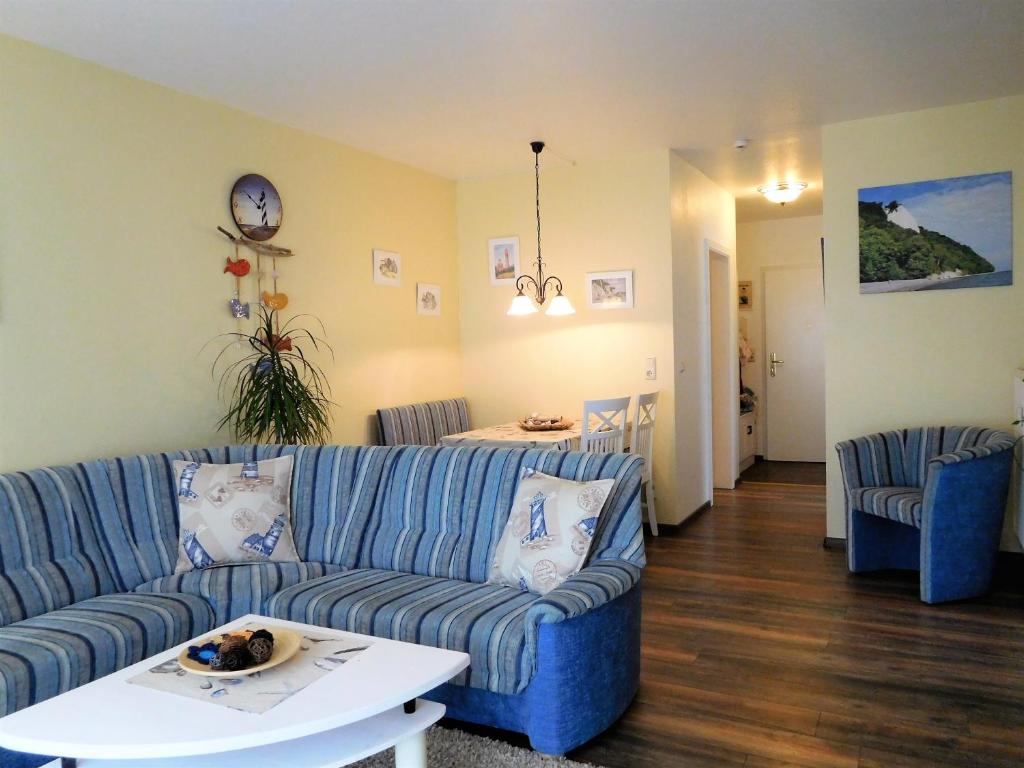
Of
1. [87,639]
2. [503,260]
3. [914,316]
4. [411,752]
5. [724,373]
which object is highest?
[503,260]

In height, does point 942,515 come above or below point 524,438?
below

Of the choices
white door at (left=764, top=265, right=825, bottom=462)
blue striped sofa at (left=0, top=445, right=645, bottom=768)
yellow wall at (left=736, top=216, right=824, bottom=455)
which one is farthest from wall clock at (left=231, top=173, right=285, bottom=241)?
white door at (left=764, top=265, right=825, bottom=462)

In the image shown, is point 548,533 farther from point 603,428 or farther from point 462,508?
point 603,428

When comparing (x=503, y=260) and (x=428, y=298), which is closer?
(x=428, y=298)

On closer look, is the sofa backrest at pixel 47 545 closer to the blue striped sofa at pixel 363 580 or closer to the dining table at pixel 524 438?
the blue striped sofa at pixel 363 580

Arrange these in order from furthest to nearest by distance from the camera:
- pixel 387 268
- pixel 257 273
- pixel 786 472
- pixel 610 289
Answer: pixel 786 472, pixel 610 289, pixel 387 268, pixel 257 273

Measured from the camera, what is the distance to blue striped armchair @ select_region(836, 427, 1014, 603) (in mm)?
3568

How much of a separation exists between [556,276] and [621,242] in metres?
0.53

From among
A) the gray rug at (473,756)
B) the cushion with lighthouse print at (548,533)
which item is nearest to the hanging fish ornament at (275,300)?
the cushion with lighthouse print at (548,533)

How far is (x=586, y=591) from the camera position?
94.1 inches

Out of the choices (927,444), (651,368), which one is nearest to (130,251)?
(651,368)

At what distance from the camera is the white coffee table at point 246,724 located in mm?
1639

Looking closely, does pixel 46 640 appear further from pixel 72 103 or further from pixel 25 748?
pixel 72 103

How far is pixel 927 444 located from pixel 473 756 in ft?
10.3
